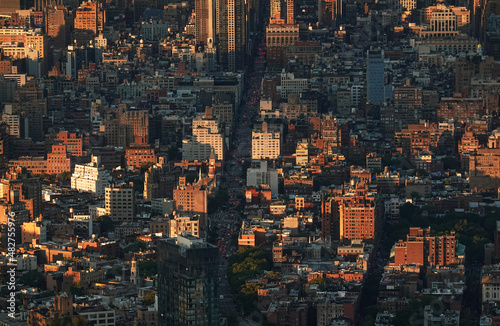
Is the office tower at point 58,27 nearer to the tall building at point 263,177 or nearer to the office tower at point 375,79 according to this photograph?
the office tower at point 375,79

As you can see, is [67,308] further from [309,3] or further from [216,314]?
[309,3]

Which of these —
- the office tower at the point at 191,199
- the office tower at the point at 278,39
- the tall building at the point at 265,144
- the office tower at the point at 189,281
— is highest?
the office tower at the point at 278,39

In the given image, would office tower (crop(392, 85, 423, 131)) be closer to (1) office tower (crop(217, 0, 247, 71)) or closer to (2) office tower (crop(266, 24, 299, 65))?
(1) office tower (crop(217, 0, 247, 71))

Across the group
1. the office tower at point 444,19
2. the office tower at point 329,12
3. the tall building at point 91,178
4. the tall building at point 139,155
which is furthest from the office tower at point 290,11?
the tall building at point 91,178

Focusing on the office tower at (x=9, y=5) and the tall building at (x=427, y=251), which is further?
the office tower at (x=9, y=5)

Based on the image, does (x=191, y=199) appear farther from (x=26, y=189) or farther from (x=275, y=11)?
(x=275, y=11)

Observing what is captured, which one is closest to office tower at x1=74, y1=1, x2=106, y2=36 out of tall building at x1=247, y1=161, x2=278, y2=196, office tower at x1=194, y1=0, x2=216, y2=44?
office tower at x1=194, y1=0, x2=216, y2=44
